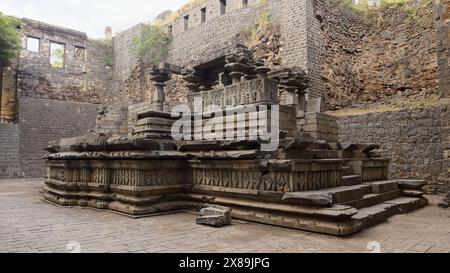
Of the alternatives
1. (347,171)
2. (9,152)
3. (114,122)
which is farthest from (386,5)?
(9,152)

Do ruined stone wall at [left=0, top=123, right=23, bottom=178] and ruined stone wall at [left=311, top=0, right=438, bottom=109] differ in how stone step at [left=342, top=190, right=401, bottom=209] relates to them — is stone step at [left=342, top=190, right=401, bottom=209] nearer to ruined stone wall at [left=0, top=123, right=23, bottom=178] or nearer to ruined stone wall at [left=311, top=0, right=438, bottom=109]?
ruined stone wall at [left=311, top=0, right=438, bottom=109]

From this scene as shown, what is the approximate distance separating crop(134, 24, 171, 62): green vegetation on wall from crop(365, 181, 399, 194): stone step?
19.7 meters

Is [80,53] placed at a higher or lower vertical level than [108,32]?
lower

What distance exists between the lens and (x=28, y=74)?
21359mm

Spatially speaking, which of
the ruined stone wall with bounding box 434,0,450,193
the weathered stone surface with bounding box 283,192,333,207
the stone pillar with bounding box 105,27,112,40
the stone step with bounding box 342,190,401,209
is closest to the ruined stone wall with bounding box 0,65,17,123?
the stone pillar with bounding box 105,27,112,40

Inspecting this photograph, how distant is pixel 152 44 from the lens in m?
24.1

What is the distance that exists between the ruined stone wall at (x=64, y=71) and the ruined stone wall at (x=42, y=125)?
9.19 feet

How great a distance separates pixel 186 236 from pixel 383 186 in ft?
14.6

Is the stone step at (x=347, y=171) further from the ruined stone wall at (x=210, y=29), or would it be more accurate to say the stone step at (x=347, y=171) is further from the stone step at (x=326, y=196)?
the ruined stone wall at (x=210, y=29)

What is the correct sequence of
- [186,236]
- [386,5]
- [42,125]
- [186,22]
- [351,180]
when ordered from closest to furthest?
[186,236], [351,180], [386,5], [42,125], [186,22]

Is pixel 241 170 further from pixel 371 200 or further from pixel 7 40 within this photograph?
pixel 7 40

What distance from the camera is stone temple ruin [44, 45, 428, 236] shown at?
4.96 m

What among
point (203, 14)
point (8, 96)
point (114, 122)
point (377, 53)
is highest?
point (203, 14)
